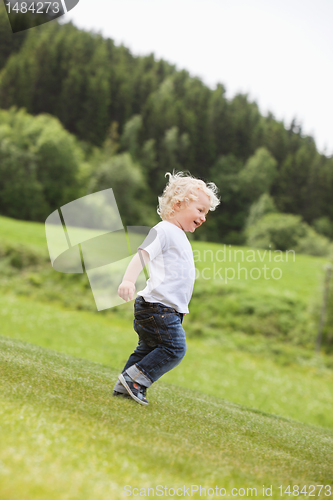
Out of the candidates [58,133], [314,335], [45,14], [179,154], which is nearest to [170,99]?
[179,154]

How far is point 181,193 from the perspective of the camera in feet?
15.2

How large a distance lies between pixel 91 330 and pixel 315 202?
8321cm

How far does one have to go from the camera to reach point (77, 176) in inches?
3078

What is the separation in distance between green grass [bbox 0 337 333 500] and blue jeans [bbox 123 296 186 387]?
0.33m

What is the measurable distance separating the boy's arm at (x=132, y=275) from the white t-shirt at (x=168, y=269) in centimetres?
7

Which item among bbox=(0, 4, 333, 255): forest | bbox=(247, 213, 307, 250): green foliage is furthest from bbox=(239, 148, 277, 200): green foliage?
bbox=(247, 213, 307, 250): green foliage

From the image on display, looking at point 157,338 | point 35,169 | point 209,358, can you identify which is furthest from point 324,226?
point 157,338

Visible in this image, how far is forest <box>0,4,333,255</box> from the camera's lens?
91188mm

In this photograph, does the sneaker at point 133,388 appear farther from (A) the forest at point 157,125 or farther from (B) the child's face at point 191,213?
(A) the forest at point 157,125

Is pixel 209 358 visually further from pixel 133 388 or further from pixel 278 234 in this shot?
pixel 278 234

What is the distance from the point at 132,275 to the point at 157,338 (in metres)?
0.64

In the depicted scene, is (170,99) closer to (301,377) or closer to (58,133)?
(58,133)

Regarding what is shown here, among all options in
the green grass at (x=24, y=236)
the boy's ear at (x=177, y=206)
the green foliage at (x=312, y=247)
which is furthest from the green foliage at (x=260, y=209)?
the boy's ear at (x=177, y=206)

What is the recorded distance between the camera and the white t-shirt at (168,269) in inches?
168
